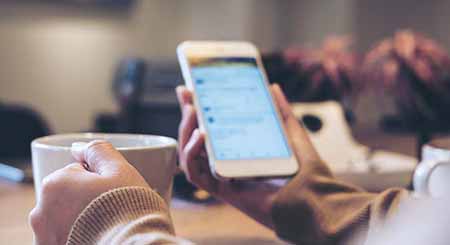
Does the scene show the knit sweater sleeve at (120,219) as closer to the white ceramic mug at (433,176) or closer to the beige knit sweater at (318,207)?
the beige knit sweater at (318,207)

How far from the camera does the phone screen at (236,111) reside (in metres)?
0.71

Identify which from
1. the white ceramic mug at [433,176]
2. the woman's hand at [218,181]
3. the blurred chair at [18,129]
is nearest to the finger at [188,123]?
the woman's hand at [218,181]

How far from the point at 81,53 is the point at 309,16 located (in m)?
1.26

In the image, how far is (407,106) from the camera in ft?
3.47

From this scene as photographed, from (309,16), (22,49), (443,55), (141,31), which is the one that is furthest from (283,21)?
(443,55)

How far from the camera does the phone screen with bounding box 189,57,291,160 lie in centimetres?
71

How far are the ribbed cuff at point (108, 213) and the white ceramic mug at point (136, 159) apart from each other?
8cm

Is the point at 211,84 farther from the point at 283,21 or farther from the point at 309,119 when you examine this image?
the point at 283,21

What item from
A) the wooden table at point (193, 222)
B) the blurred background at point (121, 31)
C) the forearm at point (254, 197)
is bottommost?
the blurred background at point (121, 31)

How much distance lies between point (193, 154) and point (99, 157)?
18 cm

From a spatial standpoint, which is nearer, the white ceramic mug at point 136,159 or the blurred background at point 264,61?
the white ceramic mug at point 136,159

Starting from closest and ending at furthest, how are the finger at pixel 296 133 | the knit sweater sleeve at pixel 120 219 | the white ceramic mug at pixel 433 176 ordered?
the knit sweater sleeve at pixel 120 219
the white ceramic mug at pixel 433 176
the finger at pixel 296 133

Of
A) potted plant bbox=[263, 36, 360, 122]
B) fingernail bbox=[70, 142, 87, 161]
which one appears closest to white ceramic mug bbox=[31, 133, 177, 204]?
fingernail bbox=[70, 142, 87, 161]

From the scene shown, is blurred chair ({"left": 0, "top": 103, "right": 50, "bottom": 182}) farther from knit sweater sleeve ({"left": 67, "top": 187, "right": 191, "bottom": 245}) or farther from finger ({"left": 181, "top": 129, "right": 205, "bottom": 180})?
knit sweater sleeve ({"left": 67, "top": 187, "right": 191, "bottom": 245})
